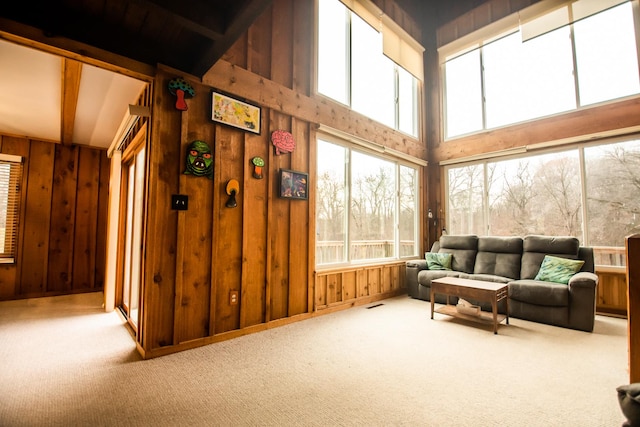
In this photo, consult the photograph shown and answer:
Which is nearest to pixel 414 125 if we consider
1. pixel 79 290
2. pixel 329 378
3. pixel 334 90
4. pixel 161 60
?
pixel 334 90

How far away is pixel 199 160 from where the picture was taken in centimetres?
265

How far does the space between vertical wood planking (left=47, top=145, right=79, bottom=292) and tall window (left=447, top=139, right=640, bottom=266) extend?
6.68m

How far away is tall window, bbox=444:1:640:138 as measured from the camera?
13.5 feet

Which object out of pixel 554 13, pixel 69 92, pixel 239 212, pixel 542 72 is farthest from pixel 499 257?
pixel 69 92

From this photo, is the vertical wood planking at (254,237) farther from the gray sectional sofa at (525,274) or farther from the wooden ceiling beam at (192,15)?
the gray sectional sofa at (525,274)

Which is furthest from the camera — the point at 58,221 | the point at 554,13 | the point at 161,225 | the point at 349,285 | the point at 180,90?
the point at 58,221

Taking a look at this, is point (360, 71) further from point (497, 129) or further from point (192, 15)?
point (192, 15)

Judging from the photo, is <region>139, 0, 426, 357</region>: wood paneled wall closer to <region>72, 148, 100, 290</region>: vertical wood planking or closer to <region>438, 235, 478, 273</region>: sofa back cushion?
<region>438, 235, 478, 273</region>: sofa back cushion

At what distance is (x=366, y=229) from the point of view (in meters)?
4.54

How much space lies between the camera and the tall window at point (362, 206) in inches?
155

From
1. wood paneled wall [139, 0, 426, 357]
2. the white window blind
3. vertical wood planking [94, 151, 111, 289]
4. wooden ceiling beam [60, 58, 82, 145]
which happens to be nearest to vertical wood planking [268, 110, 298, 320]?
wood paneled wall [139, 0, 426, 357]

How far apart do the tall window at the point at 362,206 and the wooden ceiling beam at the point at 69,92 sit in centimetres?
259

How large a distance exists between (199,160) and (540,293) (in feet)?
13.0

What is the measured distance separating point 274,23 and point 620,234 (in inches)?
208
